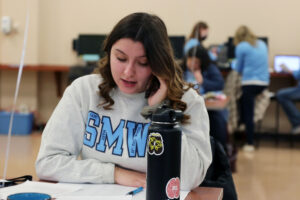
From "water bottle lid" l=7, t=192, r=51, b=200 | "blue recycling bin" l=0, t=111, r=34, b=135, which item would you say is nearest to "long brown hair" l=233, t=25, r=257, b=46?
"blue recycling bin" l=0, t=111, r=34, b=135

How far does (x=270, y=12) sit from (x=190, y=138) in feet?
3.17

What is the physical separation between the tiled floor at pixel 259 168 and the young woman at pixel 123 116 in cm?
147

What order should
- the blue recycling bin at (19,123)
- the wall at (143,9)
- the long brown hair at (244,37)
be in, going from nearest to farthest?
the wall at (143,9)
the blue recycling bin at (19,123)
the long brown hair at (244,37)

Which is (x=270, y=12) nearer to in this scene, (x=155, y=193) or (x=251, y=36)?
(x=155, y=193)

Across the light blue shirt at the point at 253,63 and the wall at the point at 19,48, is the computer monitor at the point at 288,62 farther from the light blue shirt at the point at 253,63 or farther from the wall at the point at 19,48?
the wall at the point at 19,48

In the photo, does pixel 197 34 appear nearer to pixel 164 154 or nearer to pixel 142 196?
pixel 142 196

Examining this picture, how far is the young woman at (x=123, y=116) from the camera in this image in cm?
132

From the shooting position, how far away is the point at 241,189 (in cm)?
349

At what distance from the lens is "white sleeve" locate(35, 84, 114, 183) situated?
4.33ft

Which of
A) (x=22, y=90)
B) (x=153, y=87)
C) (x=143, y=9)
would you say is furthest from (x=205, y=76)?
(x=153, y=87)

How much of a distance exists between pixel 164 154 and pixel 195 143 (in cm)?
46

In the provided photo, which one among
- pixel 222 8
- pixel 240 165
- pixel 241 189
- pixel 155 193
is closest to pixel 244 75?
pixel 240 165

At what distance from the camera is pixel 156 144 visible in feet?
3.05

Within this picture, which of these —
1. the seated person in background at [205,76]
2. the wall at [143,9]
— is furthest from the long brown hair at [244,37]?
the wall at [143,9]
